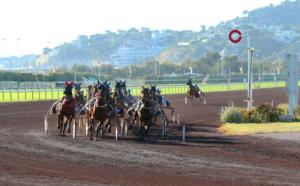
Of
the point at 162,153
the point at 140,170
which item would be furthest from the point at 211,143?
the point at 140,170

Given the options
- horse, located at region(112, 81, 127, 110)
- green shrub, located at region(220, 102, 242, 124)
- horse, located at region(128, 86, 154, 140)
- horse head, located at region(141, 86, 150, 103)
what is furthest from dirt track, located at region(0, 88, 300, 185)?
green shrub, located at region(220, 102, 242, 124)

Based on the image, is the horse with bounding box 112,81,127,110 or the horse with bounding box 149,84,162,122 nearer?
the horse with bounding box 149,84,162,122

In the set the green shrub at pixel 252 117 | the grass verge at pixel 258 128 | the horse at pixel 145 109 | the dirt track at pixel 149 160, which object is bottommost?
the dirt track at pixel 149 160

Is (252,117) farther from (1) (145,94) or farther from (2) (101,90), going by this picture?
(2) (101,90)

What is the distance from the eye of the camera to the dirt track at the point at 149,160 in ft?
28.0

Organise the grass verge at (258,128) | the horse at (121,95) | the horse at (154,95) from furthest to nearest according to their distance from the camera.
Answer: the horse at (121,95) → the grass verge at (258,128) → the horse at (154,95)

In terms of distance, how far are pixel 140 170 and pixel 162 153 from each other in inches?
85.9

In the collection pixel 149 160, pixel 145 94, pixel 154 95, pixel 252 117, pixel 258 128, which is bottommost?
pixel 149 160

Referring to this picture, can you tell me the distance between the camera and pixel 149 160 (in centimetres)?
1050

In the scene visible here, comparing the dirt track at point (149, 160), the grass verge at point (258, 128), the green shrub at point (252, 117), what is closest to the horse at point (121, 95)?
the dirt track at point (149, 160)

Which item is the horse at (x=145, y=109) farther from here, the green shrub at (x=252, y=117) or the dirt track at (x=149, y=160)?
the green shrub at (x=252, y=117)

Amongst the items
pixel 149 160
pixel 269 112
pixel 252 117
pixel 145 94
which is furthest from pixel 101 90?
pixel 269 112

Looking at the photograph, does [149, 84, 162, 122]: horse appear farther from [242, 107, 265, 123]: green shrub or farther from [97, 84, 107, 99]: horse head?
[242, 107, 265, 123]: green shrub

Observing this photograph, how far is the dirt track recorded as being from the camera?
28.0ft
